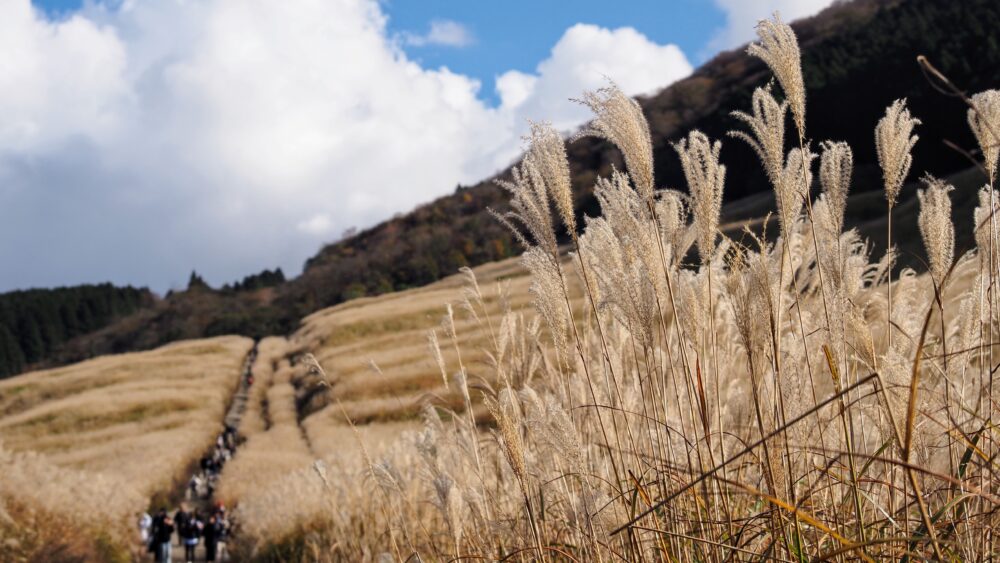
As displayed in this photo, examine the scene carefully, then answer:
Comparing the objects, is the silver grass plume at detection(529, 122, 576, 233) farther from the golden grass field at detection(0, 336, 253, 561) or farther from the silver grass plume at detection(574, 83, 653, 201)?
the golden grass field at detection(0, 336, 253, 561)

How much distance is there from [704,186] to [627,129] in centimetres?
28

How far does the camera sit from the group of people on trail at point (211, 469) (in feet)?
85.1

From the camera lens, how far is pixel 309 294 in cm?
9512

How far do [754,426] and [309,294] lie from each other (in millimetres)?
94559

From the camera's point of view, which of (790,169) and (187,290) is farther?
(187,290)

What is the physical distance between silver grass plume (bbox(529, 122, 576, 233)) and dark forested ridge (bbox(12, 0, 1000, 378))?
122 ft

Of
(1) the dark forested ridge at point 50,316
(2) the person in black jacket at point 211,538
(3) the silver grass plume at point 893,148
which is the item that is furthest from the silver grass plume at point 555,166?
(1) the dark forested ridge at point 50,316

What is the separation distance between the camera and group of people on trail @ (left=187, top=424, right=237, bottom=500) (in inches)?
1022

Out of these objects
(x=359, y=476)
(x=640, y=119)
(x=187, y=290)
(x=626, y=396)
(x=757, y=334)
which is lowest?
(x=359, y=476)

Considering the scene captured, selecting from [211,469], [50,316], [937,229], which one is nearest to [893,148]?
[937,229]

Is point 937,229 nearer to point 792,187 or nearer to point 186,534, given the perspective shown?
point 792,187

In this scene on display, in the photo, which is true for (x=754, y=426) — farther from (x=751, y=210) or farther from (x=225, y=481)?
(x=751, y=210)

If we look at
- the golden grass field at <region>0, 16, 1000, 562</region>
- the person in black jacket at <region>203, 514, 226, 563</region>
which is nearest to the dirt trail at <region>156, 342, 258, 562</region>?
the person in black jacket at <region>203, 514, 226, 563</region>

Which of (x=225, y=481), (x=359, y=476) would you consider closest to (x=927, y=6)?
(x=225, y=481)
